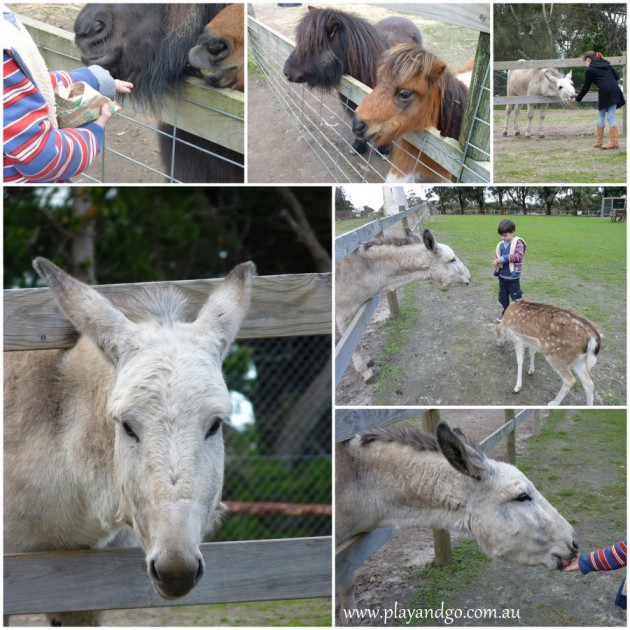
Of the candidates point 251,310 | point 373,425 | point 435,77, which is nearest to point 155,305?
point 251,310

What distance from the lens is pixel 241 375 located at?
6.28 m

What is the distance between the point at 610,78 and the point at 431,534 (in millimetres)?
2185

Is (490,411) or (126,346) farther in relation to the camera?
(490,411)

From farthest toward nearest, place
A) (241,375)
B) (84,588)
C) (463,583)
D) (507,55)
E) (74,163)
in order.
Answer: (241,375) → (463,583) → (507,55) → (74,163) → (84,588)

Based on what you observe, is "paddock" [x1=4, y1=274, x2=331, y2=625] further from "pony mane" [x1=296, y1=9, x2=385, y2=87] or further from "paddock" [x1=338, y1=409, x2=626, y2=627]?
"pony mane" [x1=296, y1=9, x2=385, y2=87]

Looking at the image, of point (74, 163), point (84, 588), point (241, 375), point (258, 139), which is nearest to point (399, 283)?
point (258, 139)

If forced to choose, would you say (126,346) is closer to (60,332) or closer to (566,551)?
(60,332)

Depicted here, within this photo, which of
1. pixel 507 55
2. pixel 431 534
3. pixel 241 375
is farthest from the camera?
pixel 241 375

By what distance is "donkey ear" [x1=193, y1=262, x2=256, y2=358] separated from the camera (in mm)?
2076

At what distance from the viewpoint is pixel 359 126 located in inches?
115

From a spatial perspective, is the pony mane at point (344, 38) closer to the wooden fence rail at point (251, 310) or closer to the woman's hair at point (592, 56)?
the woman's hair at point (592, 56)

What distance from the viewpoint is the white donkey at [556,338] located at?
9.12 ft

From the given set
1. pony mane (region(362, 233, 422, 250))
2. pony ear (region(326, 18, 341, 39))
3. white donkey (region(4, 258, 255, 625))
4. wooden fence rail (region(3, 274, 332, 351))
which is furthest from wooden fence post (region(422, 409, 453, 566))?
pony ear (region(326, 18, 341, 39))

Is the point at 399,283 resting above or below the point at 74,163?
below
